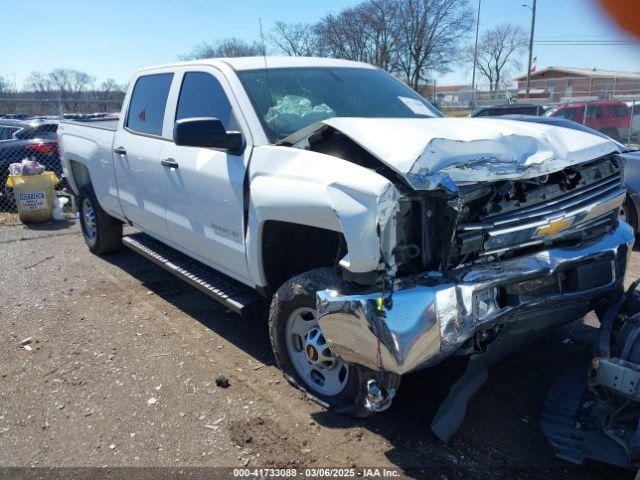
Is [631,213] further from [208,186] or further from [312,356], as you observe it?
[208,186]

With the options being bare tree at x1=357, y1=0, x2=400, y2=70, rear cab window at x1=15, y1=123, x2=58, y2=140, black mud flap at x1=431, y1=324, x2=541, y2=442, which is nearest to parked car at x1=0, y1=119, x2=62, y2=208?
rear cab window at x1=15, y1=123, x2=58, y2=140

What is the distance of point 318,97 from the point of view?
4066 millimetres

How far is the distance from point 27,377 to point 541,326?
134 inches

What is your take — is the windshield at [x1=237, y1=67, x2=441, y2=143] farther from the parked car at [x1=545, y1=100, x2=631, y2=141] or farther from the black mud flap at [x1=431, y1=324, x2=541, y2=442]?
the parked car at [x1=545, y1=100, x2=631, y2=141]

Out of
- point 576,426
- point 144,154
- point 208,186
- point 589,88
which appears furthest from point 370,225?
point 589,88

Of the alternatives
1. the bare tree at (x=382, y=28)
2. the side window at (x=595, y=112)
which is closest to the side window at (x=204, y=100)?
the side window at (x=595, y=112)

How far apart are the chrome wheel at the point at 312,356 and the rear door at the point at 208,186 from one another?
58 cm

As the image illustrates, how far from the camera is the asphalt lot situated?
9.77ft

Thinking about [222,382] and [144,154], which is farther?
[144,154]

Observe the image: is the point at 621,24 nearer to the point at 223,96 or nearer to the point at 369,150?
the point at 369,150

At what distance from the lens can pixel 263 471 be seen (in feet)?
9.39

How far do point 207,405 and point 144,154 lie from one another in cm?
233

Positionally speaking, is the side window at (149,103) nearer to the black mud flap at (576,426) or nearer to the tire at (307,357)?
the tire at (307,357)

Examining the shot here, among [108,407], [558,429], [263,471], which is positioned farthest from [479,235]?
[108,407]
